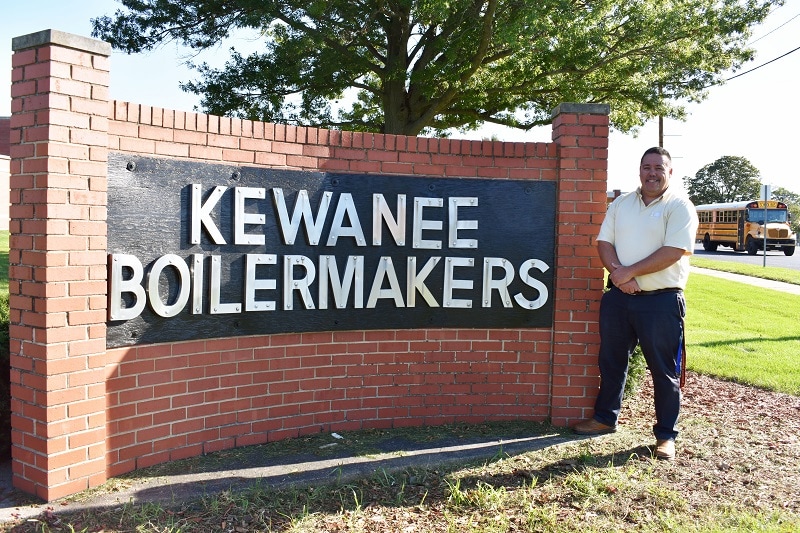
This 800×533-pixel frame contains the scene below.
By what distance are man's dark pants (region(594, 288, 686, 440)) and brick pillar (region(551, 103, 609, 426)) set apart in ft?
0.95

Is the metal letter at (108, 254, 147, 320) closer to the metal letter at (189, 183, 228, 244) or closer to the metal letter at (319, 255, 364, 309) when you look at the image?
the metal letter at (189, 183, 228, 244)

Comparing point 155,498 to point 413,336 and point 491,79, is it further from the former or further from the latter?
point 491,79

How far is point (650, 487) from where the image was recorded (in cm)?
415

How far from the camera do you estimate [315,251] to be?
4836 mm

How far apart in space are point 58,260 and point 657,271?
12.1 feet

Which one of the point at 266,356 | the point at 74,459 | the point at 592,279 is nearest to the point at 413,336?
the point at 266,356

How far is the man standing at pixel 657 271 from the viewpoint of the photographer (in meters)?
4.61

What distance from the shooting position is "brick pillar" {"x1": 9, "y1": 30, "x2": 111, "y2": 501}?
3.69m

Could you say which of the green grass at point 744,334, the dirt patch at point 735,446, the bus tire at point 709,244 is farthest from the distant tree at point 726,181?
the dirt patch at point 735,446

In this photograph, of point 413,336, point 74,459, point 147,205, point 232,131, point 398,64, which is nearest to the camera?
point 74,459

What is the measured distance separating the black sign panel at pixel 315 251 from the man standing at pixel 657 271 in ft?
2.08

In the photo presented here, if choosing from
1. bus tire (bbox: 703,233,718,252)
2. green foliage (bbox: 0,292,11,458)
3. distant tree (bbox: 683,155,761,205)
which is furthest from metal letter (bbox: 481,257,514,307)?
distant tree (bbox: 683,155,761,205)

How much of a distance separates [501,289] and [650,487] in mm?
1767

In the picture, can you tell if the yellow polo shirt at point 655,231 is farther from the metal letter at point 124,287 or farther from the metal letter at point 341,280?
the metal letter at point 124,287
